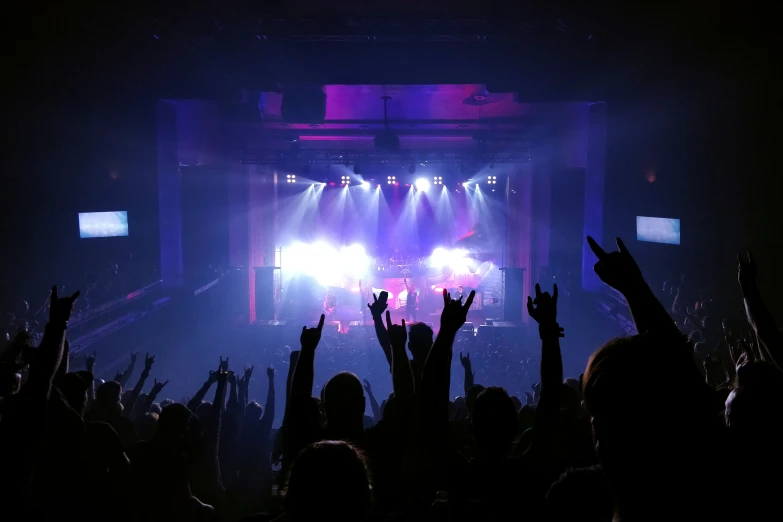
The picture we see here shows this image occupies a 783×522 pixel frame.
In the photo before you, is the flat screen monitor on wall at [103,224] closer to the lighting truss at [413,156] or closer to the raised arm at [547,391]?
the lighting truss at [413,156]

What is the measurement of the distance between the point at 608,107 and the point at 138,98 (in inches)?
380

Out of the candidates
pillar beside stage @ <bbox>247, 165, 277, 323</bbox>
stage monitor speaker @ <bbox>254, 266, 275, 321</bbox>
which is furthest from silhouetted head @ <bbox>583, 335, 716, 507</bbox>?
pillar beside stage @ <bbox>247, 165, 277, 323</bbox>

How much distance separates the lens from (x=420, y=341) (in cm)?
297

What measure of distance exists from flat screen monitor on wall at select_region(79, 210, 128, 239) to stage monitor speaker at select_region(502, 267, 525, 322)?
10.4m

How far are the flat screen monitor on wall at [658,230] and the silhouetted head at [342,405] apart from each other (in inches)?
342

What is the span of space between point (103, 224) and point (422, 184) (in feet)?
44.3

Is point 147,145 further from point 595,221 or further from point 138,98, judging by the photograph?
point 595,221

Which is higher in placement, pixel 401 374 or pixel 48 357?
pixel 48 357

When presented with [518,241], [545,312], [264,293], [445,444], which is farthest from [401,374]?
[518,241]

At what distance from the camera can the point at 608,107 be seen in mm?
10336

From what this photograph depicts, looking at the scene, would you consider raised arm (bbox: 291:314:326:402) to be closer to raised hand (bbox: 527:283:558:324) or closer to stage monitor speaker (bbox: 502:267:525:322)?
raised hand (bbox: 527:283:558:324)

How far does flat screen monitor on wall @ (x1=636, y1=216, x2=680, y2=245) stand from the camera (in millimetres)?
9203

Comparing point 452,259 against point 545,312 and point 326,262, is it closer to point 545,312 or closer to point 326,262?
point 326,262

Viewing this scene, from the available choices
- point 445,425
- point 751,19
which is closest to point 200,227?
point 751,19
